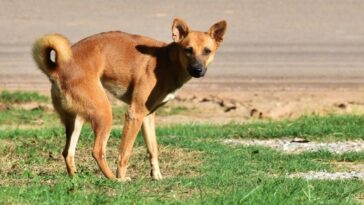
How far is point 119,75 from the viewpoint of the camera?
12945mm

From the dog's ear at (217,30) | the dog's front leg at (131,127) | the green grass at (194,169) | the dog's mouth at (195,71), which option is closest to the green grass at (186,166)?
the green grass at (194,169)

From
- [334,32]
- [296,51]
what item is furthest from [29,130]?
[334,32]

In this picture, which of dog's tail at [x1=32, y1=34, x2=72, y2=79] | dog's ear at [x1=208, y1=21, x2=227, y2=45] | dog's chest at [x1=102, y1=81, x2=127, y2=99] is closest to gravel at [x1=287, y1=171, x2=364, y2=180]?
dog's ear at [x1=208, y1=21, x2=227, y2=45]

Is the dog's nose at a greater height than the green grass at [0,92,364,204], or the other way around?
the dog's nose

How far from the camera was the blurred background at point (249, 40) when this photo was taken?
68.5 ft

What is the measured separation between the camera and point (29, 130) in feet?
50.9

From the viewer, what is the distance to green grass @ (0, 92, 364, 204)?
408 inches

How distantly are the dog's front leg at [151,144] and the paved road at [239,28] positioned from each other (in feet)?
28.0

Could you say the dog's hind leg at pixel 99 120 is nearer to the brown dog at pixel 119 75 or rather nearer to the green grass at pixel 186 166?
the brown dog at pixel 119 75

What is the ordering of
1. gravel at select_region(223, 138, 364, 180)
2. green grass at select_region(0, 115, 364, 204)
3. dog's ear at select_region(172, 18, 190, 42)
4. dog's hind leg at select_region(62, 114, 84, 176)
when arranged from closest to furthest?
green grass at select_region(0, 115, 364, 204) → dog's hind leg at select_region(62, 114, 84, 176) → dog's ear at select_region(172, 18, 190, 42) → gravel at select_region(223, 138, 364, 180)

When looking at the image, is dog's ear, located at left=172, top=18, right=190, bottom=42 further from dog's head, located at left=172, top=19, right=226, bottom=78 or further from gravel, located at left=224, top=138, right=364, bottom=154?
gravel, located at left=224, top=138, right=364, bottom=154

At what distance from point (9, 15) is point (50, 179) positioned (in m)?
16.0

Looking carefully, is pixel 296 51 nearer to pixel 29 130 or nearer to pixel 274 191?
pixel 29 130

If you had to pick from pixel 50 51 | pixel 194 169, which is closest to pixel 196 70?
pixel 194 169
